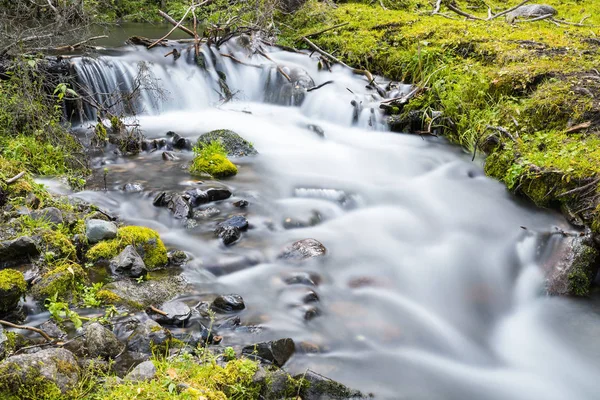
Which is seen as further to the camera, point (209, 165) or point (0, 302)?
point (209, 165)

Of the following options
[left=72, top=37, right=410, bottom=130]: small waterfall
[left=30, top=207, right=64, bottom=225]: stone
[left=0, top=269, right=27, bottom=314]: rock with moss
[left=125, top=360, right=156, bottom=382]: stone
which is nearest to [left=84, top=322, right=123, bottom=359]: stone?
[left=125, top=360, right=156, bottom=382]: stone

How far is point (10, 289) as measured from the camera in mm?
3238

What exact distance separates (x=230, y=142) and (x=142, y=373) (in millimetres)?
4931

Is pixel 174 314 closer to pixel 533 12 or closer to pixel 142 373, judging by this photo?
Answer: pixel 142 373

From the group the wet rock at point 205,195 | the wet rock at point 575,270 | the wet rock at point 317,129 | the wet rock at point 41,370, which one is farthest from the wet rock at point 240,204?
the wet rock at point 575,270

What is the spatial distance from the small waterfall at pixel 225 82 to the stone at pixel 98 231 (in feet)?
12.7

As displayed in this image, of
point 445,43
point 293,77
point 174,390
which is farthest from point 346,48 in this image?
point 174,390

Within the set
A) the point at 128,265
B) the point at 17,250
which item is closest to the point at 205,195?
the point at 128,265

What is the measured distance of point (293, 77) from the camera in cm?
959

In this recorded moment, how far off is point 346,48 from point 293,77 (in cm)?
149

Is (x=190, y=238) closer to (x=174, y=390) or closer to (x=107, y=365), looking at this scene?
(x=107, y=365)

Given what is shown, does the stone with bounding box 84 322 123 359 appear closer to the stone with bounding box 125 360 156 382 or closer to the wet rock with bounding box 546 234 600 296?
the stone with bounding box 125 360 156 382

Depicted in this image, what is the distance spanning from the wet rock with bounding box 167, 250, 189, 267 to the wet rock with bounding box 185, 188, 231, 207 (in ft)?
3.63

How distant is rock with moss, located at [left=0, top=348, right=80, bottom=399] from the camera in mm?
2281
